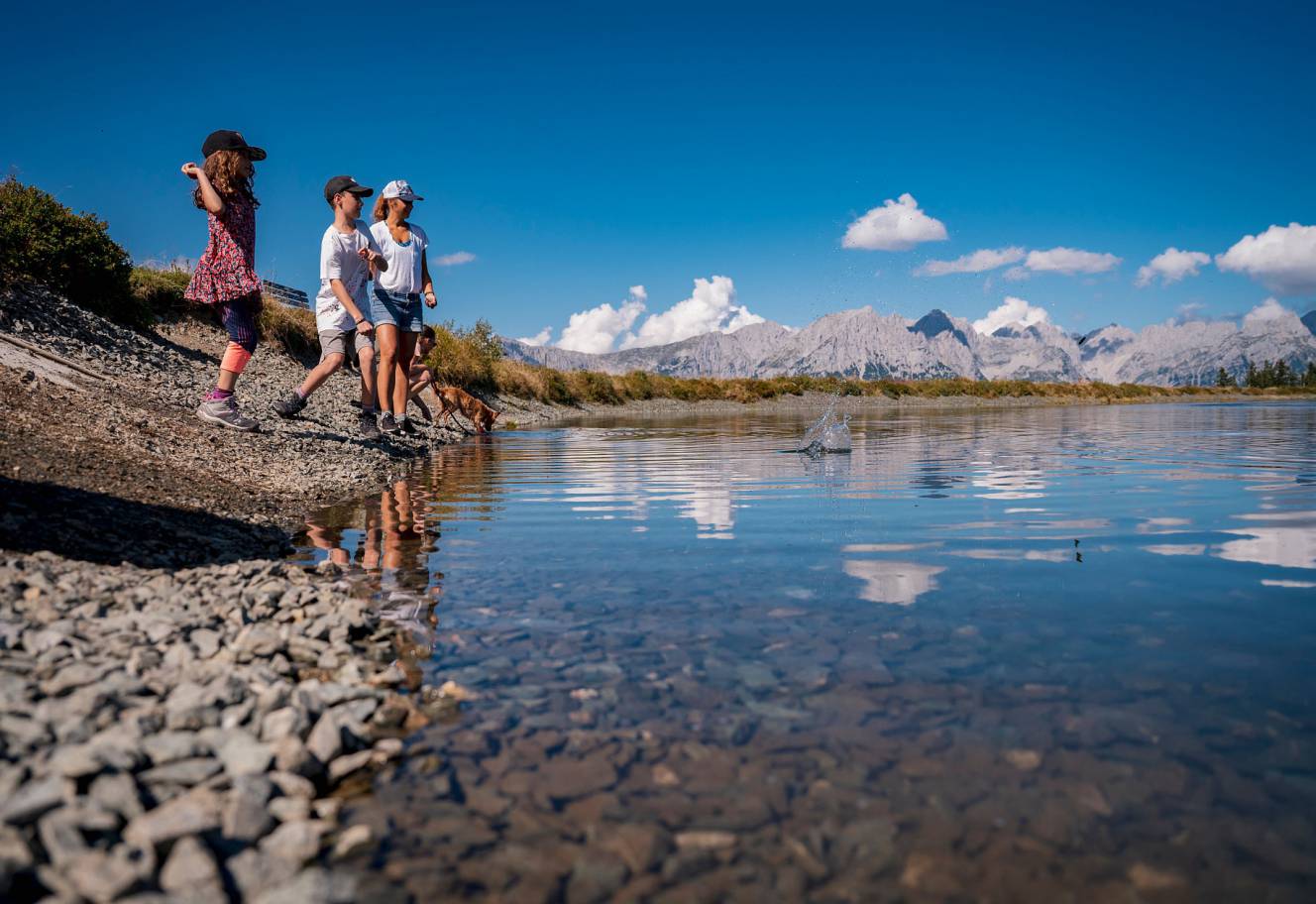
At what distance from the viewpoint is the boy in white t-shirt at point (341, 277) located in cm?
1067

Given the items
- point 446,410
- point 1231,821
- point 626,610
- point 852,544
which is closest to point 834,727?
point 1231,821

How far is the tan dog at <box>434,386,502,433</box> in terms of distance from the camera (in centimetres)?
2034

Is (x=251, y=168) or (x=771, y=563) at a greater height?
(x=251, y=168)

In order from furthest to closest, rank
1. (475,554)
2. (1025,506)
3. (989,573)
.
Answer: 1. (1025,506)
2. (475,554)
3. (989,573)

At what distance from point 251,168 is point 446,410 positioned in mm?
11319

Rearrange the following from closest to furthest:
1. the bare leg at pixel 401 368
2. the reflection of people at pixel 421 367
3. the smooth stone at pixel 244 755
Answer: the smooth stone at pixel 244 755
the bare leg at pixel 401 368
the reflection of people at pixel 421 367

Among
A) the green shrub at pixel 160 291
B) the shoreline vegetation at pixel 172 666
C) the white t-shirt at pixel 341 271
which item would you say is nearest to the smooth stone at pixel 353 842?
the shoreline vegetation at pixel 172 666

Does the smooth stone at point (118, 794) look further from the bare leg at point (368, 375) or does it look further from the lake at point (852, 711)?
the bare leg at point (368, 375)

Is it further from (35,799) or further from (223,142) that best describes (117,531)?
(223,142)

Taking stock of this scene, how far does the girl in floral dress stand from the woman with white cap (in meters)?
A: 2.32

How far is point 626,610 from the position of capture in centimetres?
429

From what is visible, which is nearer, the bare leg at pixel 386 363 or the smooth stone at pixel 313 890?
the smooth stone at pixel 313 890

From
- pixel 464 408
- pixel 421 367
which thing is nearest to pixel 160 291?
pixel 464 408

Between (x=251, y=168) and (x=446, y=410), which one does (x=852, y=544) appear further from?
(x=446, y=410)
